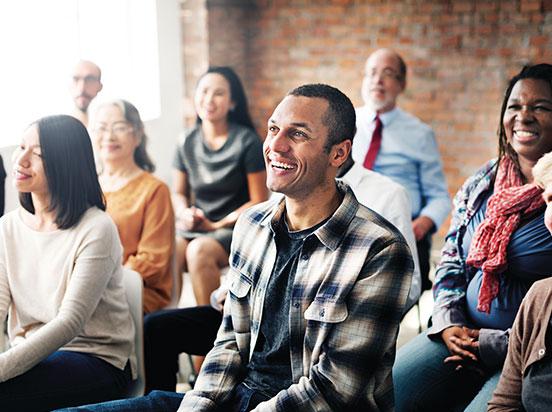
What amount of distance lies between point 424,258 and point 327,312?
163cm

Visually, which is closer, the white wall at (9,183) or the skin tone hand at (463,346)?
the skin tone hand at (463,346)

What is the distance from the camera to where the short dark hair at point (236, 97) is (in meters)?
3.65

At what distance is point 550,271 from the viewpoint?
6.82ft

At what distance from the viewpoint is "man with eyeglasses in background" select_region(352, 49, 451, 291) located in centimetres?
351

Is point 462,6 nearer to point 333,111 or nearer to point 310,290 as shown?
point 333,111

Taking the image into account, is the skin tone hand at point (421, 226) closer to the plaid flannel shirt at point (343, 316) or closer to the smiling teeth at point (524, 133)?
the smiling teeth at point (524, 133)

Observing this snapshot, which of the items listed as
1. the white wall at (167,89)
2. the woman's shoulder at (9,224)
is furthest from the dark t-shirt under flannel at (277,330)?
the white wall at (167,89)

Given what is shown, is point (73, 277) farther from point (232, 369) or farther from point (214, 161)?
point (214, 161)

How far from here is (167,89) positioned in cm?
542

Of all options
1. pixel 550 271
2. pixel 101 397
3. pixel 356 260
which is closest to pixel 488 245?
pixel 550 271

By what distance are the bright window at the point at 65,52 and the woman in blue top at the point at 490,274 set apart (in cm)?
231

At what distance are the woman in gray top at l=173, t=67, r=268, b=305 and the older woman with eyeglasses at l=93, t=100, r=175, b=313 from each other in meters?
0.53

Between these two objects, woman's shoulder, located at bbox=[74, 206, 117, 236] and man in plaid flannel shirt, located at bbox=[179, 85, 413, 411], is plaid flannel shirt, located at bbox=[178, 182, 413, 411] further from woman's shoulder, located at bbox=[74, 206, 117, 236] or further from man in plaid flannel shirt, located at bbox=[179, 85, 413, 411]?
woman's shoulder, located at bbox=[74, 206, 117, 236]

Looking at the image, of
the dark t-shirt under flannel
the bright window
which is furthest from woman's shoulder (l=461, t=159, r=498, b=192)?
the bright window
